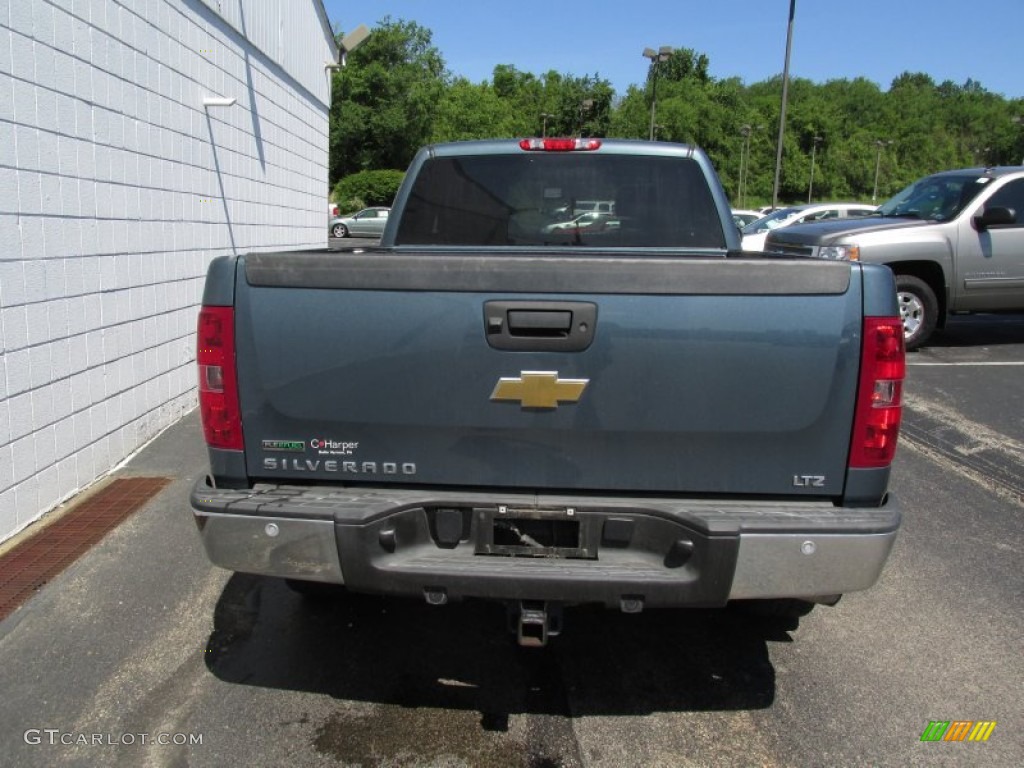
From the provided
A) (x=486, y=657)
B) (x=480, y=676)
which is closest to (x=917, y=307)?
(x=486, y=657)

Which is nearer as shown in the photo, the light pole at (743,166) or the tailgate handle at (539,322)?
the tailgate handle at (539,322)

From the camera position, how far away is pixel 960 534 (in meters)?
4.90

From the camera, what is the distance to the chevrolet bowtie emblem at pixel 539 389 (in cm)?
267

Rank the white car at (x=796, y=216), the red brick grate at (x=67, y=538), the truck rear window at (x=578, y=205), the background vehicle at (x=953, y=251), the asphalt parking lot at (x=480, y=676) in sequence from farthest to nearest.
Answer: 1. the white car at (x=796, y=216)
2. the background vehicle at (x=953, y=251)
3. the truck rear window at (x=578, y=205)
4. the red brick grate at (x=67, y=538)
5. the asphalt parking lot at (x=480, y=676)

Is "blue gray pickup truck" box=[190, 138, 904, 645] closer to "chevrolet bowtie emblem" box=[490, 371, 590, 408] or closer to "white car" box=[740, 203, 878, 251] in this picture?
"chevrolet bowtie emblem" box=[490, 371, 590, 408]

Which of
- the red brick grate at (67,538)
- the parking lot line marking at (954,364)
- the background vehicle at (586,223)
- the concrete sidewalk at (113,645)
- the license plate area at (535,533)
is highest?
the background vehicle at (586,223)

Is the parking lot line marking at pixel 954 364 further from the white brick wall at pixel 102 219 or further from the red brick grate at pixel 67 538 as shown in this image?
the red brick grate at pixel 67 538

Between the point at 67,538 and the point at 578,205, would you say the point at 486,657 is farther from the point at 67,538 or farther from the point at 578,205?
the point at 67,538

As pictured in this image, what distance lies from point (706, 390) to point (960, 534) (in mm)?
3110

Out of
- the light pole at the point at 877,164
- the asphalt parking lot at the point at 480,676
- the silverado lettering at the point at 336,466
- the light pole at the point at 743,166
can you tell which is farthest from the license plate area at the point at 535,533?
the light pole at the point at 877,164

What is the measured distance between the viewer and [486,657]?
11.6ft

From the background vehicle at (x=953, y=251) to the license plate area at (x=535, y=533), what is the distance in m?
7.55

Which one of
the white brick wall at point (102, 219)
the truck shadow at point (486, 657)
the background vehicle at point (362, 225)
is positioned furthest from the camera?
the background vehicle at point (362, 225)

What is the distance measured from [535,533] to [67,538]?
3.18 meters
